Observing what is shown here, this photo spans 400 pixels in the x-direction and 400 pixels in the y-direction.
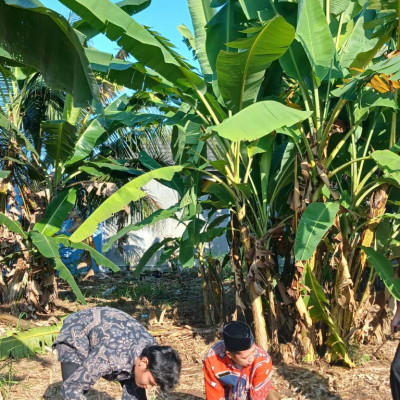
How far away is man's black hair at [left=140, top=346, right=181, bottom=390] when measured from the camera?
339 centimetres

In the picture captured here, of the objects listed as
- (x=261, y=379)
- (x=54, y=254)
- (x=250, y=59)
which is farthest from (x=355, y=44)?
(x=54, y=254)

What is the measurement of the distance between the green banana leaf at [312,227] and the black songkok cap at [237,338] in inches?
57.8

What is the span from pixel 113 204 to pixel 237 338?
96.5 inches

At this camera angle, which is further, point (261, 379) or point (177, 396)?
point (177, 396)

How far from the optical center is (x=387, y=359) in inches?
249

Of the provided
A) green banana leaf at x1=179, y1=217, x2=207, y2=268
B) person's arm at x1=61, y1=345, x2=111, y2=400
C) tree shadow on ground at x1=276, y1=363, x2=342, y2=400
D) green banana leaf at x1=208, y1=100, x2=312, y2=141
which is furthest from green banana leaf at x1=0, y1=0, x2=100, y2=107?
tree shadow on ground at x1=276, y1=363, x2=342, y2=400

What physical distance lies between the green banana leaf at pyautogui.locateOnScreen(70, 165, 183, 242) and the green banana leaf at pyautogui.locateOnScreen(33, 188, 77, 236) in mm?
2831

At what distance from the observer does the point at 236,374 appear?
415 cm

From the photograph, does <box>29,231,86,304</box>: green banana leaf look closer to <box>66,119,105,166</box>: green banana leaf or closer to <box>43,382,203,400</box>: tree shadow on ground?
<box>66,119,105,166</box>: green banana leaf

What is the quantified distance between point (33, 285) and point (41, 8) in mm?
5835

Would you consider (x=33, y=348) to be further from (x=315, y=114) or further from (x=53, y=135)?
(x=315, y=114)

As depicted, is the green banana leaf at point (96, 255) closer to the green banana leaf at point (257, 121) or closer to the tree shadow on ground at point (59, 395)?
the tree shadow on ground at point (59, 395)

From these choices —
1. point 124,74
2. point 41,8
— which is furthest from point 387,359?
point 41,8

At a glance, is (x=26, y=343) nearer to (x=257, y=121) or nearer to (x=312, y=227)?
(x=312, y=227)
